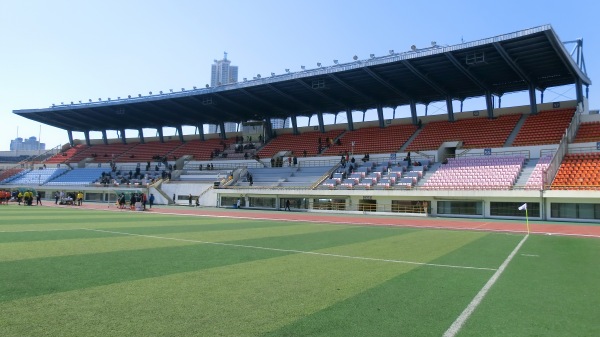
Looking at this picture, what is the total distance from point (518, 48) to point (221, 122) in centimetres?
4369

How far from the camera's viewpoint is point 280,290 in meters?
7.39

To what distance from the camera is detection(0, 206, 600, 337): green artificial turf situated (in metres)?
5.38

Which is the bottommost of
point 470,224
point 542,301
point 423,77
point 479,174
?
point 470,224

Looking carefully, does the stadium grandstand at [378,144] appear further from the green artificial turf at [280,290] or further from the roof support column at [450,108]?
the green artificial turf at [280,290]

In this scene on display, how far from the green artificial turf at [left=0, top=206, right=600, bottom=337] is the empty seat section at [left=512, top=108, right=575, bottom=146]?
28.8 meters

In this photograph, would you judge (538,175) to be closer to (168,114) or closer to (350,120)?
(350,120)

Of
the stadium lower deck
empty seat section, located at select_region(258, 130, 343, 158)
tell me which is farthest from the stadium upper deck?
the stadium lower deck

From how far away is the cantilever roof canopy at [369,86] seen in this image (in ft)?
120

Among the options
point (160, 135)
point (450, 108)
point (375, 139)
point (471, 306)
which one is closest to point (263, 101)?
point (375, 139)

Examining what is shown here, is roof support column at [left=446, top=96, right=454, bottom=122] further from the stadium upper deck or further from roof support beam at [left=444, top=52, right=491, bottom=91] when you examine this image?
roof support beam at [left=444, top=52, right=491, bottom=91]

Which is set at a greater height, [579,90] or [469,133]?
[579,90]

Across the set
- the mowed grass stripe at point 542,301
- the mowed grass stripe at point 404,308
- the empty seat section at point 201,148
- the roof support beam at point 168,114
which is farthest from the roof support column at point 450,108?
the mowed grass stripe at point 404,308

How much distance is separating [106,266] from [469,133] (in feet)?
139

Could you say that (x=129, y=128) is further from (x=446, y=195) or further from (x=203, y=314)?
(x=203, y=314)
